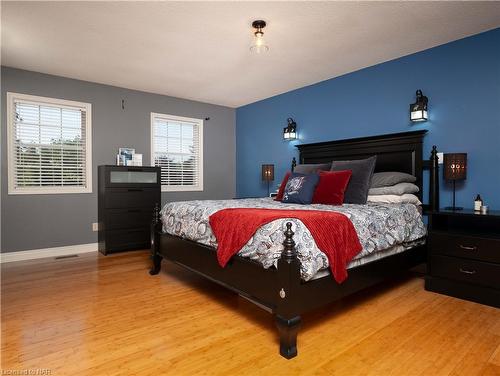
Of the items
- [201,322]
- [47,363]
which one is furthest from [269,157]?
[47,363]

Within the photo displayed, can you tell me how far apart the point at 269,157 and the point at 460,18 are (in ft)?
10.3

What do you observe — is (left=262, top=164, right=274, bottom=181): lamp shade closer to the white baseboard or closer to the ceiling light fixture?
the ceiling light fixture

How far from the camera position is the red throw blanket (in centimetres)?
194

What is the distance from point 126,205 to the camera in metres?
4.35

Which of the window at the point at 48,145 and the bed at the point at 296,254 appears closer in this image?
the bed at the point at 296,254

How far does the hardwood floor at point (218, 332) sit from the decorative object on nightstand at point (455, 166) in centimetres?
111

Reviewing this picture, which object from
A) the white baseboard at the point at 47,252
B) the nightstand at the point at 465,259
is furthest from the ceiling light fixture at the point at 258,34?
the white baseboard at the point at 47,252

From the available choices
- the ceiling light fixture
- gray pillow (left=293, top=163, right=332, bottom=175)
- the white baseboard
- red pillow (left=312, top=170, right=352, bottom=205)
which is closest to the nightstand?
red pillow (left=312, top=170, right=352, bottom=205)

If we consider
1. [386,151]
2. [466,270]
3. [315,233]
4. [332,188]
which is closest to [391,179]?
[386,151]

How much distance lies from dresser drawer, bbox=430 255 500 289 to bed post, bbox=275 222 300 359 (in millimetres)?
1679

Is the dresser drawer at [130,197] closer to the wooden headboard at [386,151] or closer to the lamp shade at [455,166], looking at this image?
the wooden headboard at [386,151]

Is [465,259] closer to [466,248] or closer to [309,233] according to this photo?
[466,248]

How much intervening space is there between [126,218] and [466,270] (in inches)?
157

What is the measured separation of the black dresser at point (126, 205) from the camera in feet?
13.8
